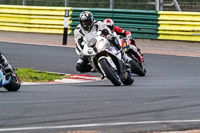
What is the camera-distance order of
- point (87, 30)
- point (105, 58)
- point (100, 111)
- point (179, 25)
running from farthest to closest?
point (179, 25)
point (87, 30)
point (105, 58)
point (100, 111)

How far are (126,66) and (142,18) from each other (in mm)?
10559

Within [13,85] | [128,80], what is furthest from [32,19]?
[13,85]

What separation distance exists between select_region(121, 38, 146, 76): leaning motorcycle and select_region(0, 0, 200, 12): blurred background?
7.41 metres

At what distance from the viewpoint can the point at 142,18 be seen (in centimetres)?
2106

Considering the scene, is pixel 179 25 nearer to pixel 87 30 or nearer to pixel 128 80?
pixel 87 30

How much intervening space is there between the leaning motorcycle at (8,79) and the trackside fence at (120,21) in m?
11.7

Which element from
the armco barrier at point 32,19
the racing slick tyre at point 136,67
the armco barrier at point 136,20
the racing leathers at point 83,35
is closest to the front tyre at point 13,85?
the racing leathers at point 83,35

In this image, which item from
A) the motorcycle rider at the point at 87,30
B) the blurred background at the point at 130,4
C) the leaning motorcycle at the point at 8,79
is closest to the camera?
the leaning motorcycle at the point at 8,79

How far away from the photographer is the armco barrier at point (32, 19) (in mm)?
23203

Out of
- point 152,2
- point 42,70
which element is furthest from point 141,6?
point 42,70

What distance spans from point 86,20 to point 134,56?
2143 millimetres

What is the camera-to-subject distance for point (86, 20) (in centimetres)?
1103

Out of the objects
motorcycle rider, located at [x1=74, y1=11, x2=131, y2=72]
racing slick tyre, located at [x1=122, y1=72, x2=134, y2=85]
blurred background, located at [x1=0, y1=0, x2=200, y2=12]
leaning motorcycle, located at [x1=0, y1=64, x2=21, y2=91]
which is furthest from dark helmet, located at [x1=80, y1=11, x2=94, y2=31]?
blurred background, located at [x1=0, y1=0, x2=200, y2=12]

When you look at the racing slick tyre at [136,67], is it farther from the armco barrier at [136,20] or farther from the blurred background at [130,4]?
the armco barrier at [136,20]
